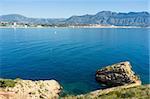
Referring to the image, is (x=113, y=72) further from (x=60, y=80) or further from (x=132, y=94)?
(x=132, y=94)

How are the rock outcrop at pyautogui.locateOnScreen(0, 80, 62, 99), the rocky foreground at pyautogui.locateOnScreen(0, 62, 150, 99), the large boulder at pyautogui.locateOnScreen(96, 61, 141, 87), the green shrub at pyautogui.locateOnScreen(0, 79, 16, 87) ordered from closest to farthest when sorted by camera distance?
the rocky foreground at pyautogui.locateOnScreen(0, 62, 150, 99), the rock outcrop at pyautogui.locateOnScreen(0, 80, 62, 99), the green shrub at pyautogui.locateOnScreen(0, 79, 16, 87), the large boulder at pyautogui.locateOnScreen(96, 61, 141, 87)

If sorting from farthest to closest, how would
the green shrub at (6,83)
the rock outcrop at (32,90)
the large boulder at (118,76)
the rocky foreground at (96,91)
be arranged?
the large boulder at (118,76)
the green shrub at (6,83)
the rock outcrop at (32,90)
the rocky foreground at (96,91)

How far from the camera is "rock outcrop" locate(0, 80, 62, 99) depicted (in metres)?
37.6

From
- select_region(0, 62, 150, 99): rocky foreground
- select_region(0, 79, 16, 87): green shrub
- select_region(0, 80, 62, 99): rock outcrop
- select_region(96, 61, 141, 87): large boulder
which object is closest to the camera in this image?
select_region(0, 62, 150, 99): rocky foreground

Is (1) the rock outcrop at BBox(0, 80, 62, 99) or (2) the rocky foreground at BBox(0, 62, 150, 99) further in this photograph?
(1) the rock outcrop at BBox(0, 80, 62, 99)

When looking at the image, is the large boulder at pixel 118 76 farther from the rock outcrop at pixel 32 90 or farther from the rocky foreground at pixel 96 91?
the rock outcrop at pixel 32 90

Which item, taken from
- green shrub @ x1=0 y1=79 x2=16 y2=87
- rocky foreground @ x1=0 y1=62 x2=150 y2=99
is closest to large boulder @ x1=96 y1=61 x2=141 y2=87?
rocky foreground @ x1=0 y1=62 x2=150 y2=99

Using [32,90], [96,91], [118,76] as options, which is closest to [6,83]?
[32,90]

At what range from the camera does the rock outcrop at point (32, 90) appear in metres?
37.6

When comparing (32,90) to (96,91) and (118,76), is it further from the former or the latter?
(118,76)

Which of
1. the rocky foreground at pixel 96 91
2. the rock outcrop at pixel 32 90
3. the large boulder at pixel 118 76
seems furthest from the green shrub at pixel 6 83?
the large boulder at pixel 118 76

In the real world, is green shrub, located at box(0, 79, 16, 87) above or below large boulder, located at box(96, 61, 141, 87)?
above

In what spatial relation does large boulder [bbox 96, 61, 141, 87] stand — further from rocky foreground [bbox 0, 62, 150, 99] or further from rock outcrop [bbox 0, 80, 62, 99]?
rock outcrop [bbox 0, 80, 62, 99]

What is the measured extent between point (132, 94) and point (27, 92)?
1912 centimetres
